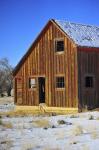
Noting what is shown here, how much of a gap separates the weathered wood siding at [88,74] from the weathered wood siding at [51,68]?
422mm

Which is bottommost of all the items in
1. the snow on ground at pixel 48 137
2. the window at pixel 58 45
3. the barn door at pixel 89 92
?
the snow on ground at pixel 48 137

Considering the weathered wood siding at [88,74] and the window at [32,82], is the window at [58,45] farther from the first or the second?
the window at [32,82]

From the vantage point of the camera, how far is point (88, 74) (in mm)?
32688

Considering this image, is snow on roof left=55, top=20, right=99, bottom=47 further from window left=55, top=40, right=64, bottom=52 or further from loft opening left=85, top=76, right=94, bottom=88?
loft opening left=85, top=76, right=94, bottom=88

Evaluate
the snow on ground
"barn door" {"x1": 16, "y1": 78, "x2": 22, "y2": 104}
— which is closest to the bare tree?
"barn door" {"x1": 16, "y1": 78, "x2": 22, "y2": 104}

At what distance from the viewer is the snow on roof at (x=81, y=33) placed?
107ft

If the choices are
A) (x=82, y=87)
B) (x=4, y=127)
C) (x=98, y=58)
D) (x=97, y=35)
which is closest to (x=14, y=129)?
(x=4, y=127)

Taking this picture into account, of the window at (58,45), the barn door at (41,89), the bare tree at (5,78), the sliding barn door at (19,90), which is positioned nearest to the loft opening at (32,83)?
the barn door at (41,89)

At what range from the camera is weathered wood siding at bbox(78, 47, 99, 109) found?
32062 millimetres

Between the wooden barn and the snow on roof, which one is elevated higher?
the snow on roof

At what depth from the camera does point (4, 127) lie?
855 inches

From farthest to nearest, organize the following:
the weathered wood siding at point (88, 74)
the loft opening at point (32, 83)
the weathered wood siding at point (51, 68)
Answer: the loft opening at point (32, 83), the weathered wood siding at point (51, 68), the weathered wood siding at point (88, 74)

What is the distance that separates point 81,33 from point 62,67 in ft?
10.6

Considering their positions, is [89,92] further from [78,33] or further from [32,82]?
[32,82]
